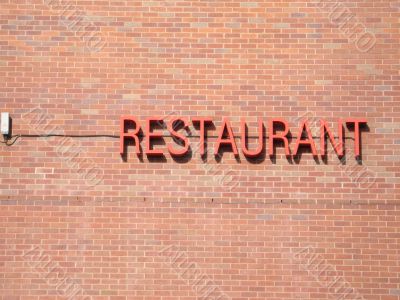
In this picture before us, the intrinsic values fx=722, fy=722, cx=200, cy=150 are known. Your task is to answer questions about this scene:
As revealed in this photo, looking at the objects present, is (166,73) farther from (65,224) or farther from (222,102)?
(65,224)

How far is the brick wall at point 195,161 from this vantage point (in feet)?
33.6

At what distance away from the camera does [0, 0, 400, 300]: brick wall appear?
10227mm

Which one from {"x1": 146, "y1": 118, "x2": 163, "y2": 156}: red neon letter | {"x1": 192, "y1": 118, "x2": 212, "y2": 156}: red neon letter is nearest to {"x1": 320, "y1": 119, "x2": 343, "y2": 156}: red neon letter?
{"x1": 192, "y1": 118, "x2": 212, "y2": 156}: red neon letter

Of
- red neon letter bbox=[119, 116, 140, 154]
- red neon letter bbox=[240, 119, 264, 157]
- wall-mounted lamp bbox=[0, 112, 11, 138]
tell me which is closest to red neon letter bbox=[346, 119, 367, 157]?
red neon letter bbox=[240, 119, 264, 157]

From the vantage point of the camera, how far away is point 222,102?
10711 millimetres

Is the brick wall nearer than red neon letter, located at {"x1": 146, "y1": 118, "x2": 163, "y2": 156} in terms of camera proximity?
Yes

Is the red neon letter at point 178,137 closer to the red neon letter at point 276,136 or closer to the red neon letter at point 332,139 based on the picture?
the red neon letter at point 276,136


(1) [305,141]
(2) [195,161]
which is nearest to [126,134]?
(2) [195,161]

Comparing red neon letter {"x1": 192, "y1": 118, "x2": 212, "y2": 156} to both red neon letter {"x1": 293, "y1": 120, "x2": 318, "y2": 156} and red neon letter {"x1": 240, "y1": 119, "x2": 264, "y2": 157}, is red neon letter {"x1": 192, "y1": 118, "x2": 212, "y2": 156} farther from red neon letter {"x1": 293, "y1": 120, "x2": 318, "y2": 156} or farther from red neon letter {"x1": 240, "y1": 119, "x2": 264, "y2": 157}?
red neon letter {"x1": 293, "y1": 120, "x2": 318, "y2": 156}

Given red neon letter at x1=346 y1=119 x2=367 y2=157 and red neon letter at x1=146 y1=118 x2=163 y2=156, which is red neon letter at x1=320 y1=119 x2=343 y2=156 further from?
red neon letter at x1=146 y1=118 x2=163 y2=156

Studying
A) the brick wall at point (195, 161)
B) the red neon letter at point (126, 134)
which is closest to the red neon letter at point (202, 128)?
the brick wall at point (195, 161)

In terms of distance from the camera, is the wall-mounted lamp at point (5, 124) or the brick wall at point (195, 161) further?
the wall-mounted lamp at point (5, 124)

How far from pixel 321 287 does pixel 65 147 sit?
13.8 ft

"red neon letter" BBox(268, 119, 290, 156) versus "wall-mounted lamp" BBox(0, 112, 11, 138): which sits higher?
"wall-mounted lamp" BBox(0, 112, 11, 138)
